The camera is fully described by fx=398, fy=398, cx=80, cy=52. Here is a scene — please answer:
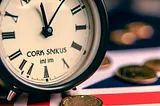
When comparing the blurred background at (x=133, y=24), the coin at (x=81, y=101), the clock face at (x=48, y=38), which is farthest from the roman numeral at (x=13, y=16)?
the blurred background at (x=133, y=24)

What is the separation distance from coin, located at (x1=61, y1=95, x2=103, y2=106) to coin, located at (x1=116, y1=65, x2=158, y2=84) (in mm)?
148

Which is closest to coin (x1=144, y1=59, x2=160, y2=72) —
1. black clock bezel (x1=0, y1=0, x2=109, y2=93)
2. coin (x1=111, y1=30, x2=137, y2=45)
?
coin (x1=111, y1=30, x2=137, y2=45)

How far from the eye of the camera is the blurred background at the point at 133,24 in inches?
47.8

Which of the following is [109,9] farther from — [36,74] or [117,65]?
[36,74]

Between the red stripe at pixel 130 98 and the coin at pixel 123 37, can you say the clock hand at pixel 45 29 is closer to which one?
the red stripe at pixel 130 98

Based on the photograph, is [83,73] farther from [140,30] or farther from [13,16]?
[140,30]

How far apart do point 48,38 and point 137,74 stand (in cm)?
28

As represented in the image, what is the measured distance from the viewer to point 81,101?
0.87 m

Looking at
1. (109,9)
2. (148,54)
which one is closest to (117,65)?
(148,54)

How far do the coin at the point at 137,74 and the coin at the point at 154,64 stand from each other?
3cm

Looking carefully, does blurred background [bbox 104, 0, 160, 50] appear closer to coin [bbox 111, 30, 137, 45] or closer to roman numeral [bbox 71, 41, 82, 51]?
coin [bbox 111, 30, 137, 45]

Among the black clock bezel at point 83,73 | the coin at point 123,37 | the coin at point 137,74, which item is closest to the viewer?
the black clock bezel at point 83,73

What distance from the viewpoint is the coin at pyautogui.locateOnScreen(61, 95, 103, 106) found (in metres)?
0.85

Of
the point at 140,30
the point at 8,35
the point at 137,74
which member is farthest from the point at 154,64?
the point at 8,35
